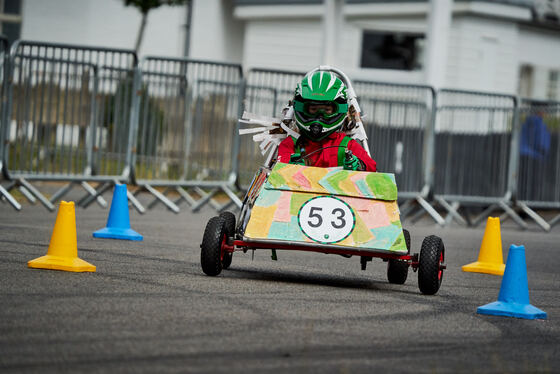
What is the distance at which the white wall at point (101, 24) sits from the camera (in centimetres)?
3158

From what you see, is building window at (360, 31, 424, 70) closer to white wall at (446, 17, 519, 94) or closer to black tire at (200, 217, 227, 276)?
white wall at (446, 17, 519, 94)

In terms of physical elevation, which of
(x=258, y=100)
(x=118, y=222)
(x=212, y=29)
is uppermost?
(x=212, y=29)

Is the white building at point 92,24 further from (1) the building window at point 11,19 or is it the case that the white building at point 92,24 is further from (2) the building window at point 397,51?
(2) the building window at point 397,51

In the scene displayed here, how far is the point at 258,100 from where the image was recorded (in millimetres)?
17141

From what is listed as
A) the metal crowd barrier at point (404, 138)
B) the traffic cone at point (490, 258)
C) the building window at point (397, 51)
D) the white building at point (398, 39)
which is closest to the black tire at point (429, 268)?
the traffic cone at point (490, 258)

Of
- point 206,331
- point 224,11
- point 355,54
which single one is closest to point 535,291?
point 206,331

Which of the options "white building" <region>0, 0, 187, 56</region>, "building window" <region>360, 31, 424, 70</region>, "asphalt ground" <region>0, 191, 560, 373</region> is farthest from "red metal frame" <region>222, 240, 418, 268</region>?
"white building" <region>0, 0, 187, 56</region>

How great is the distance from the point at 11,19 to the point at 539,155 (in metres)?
17.6

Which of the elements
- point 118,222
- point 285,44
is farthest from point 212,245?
point 285,44

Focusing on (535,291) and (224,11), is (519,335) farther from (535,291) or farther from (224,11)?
(224,11)

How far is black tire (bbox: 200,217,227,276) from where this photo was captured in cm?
812

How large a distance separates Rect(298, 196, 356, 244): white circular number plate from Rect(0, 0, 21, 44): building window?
24.9 m

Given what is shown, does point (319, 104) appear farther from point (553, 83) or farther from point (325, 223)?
point (553, 83)

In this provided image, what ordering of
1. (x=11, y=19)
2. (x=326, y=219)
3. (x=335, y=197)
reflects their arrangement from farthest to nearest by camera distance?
1. (x=11, y=19)
2. (x=335, y=197)
3. (x=326, y=219)
